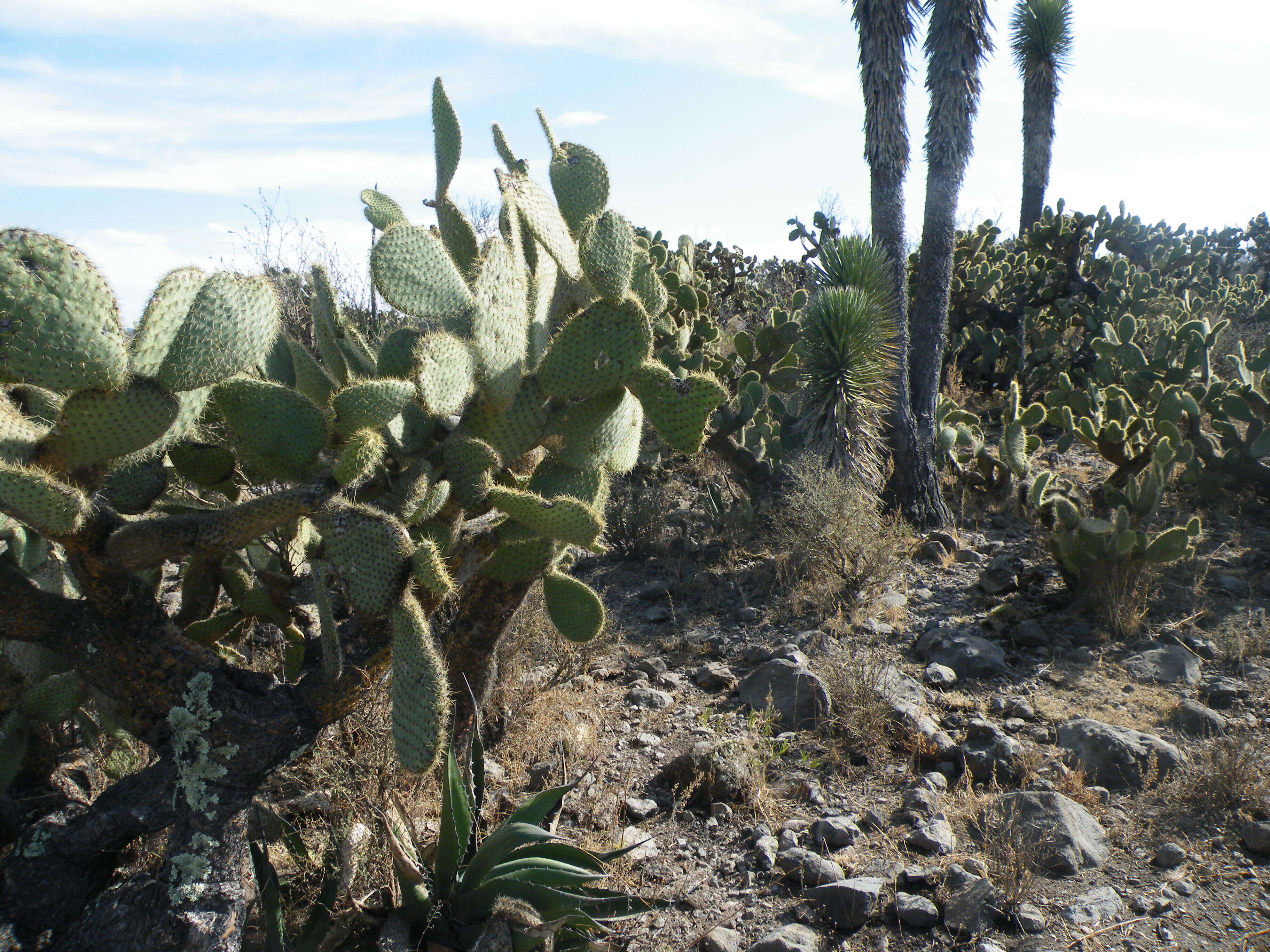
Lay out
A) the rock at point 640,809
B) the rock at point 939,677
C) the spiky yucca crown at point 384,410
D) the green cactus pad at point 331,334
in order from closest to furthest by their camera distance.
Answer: the spiky yucca crown at point 384,410
the green cactus pad at point 331,334
the rock at point 640,809
the rock at point 939,677

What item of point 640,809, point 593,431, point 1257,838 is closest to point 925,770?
point 1257,838

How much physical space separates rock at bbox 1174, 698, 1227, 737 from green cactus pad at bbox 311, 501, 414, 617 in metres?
3.74

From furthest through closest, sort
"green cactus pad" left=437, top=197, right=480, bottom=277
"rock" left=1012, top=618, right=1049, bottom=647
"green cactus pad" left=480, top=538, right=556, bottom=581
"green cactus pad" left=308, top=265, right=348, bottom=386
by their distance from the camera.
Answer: "rock" left=1012, top=618, right=1049, bottom=647, "green cactus pad" left=437, top=197, right=480, bottom=277, "green cactus pad" left=480, top=538, right=556, bottom=581, "green cactus pad" left=308, top=265, right=348, bottom=386

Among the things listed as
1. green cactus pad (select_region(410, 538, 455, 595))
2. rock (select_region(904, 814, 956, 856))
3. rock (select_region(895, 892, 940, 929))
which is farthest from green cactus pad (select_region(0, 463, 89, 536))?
rock (select_region(904, 814, 956, 856))

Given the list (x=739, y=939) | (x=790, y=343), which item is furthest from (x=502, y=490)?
(x=790, y=343)

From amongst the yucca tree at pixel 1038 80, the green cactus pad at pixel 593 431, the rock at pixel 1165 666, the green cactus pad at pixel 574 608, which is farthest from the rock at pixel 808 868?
the yucca tree at pixel 1038 80

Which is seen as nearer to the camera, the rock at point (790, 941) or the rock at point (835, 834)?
the rock at point (790, 941)

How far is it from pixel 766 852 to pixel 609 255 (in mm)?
2206

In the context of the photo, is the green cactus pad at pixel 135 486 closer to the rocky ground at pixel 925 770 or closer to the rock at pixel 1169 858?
the rocky ground at pixel 925 770

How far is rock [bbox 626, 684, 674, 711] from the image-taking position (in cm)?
426

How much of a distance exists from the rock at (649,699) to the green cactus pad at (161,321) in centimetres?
300

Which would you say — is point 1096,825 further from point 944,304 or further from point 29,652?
point 944,304

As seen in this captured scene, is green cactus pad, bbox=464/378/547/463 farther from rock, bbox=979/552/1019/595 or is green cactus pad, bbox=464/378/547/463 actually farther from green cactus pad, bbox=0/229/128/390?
rock, bbox=979/552/1019/595

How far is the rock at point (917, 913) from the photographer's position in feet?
8.61
